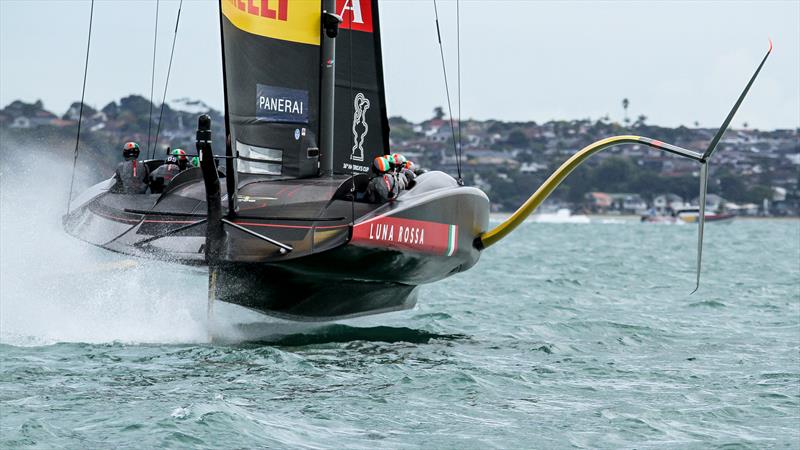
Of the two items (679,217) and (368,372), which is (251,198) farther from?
(679,217)

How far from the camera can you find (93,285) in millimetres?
9445

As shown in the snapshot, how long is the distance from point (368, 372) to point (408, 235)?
4.23ft

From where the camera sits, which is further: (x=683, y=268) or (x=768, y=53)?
(x=683, y=268)

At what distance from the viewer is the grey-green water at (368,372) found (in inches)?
230

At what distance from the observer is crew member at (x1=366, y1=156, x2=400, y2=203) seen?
8445 millimetres

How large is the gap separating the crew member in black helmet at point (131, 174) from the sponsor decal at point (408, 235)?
8.06ft

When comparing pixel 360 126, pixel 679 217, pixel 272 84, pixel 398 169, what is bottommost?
pixel 679 217

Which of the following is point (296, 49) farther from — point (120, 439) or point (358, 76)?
point (120, 439)

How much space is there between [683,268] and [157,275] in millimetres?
13792

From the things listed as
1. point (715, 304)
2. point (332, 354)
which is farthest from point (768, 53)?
point (715, 304)

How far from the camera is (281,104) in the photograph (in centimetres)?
976

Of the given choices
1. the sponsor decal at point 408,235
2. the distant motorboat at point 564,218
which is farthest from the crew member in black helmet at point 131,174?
the distant motorboat at point 564,218

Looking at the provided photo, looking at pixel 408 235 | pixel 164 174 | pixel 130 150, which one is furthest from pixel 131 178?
pixel 408 235

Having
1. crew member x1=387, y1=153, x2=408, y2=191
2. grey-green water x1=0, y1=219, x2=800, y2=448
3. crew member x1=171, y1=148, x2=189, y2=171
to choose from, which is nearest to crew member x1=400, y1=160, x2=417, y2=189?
crew member x1=387, y1=153, x2=408, y2=191
